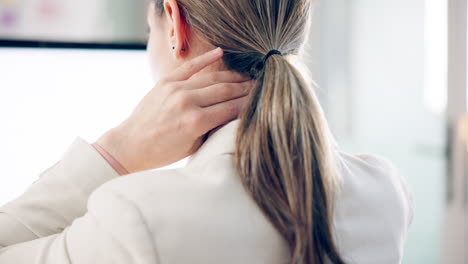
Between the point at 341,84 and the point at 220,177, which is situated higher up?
the point at 220,177

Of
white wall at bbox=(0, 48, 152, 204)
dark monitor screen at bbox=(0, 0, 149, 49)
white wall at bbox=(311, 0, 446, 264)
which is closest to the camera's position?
white wall at bbox=(0, 48, 152, 204)

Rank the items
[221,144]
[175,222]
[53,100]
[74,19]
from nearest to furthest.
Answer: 1. [175,222]
2. [221,144]
3. [53,100]
4. [74,19]

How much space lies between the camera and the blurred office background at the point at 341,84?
1.04 metres

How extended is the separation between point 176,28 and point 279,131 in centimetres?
24

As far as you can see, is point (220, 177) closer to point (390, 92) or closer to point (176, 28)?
point (176, 28)

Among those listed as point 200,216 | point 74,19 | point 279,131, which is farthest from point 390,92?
point 200,216

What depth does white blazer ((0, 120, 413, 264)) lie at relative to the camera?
1.85 ft

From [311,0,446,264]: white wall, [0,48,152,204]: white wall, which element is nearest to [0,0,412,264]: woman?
[0,48,152,204]: white wall

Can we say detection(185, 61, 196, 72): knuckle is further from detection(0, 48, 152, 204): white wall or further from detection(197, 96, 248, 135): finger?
detection(0, 48, 152, 204): white wall

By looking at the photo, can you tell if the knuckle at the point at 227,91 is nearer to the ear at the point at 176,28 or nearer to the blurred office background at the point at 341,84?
the ear at the point at 176,28

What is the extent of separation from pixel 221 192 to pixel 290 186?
9cm

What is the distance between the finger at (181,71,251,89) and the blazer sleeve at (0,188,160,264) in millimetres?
234

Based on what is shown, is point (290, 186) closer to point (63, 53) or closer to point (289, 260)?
point (289, 260)

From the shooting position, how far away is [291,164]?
629mm
